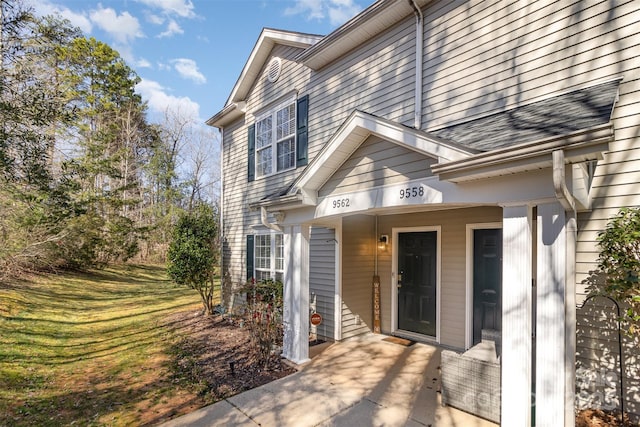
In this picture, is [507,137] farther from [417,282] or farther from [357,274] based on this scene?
[357,274]

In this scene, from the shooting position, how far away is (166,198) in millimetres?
22188

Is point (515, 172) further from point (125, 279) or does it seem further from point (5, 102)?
point (125, 279)

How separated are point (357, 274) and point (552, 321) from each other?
403cm

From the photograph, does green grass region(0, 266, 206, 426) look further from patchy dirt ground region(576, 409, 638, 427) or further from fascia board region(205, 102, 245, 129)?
fascia board region(205, 102, 245, 129)

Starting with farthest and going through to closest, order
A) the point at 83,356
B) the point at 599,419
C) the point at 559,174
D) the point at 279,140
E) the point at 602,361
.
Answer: the point at 279,140 → the point at 83,356 → the point at 602,361 → the point at 599,419 → the point at 559,174

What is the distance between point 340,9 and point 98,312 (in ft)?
38.4

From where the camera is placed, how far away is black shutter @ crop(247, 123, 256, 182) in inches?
344

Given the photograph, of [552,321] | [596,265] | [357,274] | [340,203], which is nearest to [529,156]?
[552,321]

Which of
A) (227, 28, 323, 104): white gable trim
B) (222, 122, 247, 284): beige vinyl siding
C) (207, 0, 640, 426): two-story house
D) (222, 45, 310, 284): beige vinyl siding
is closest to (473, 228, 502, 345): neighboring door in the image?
(207, 0, 640, 426): two-story house

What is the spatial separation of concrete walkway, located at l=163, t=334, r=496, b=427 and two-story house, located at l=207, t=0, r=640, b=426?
68 cm

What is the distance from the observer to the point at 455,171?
3.00 metres

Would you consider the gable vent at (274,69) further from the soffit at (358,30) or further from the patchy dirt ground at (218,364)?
the patchy dirt ground at (218,364)

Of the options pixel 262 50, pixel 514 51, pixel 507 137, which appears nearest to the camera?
pixel 507 137

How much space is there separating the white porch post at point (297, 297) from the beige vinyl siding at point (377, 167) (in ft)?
3.39
